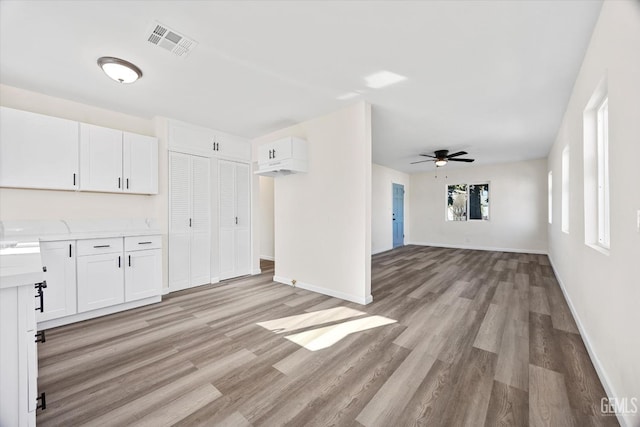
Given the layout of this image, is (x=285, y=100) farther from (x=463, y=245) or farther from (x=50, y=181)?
(x=463, y=245)

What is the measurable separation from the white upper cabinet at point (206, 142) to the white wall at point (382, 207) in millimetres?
4015

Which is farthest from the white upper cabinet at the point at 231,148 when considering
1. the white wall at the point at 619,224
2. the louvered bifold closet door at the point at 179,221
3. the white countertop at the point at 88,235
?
the white wall at the point at 619,224

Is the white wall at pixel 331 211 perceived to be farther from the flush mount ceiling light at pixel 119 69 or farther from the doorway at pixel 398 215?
the doorway at pixel 398 215

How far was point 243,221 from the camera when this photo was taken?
4875 millimetres

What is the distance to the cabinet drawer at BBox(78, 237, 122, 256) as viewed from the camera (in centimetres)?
285

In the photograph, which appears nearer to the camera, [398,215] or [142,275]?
[142,275]

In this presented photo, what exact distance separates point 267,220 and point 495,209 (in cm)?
692

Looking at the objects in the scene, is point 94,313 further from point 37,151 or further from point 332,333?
point 332,333

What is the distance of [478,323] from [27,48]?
17.0 ft

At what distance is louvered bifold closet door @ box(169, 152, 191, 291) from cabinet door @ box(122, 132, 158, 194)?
23 centimetres

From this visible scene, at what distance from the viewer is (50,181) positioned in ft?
9.73

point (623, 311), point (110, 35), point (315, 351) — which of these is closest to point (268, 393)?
point (315, 351)

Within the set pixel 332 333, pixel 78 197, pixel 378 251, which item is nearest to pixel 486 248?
pixel 378 251

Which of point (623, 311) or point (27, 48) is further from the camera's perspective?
point (27, 48)
